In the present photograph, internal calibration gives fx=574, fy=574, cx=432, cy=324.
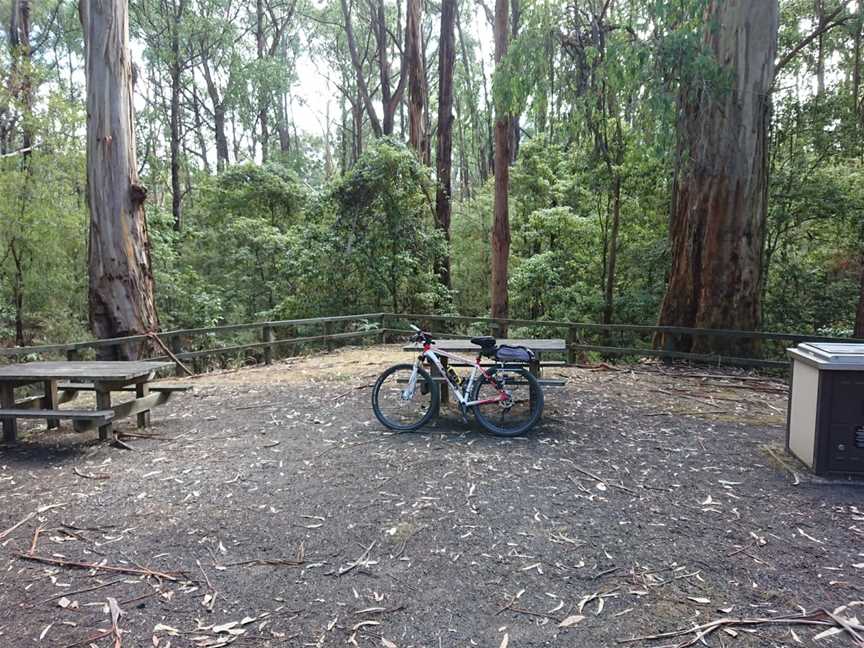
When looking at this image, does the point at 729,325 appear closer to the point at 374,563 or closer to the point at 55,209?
the point at 374,563

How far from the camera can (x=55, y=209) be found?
13422 mm

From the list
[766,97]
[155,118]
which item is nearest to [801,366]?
[766,97]

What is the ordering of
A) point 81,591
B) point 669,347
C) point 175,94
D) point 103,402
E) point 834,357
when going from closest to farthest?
point 81,591, point 834,357, point 103,402, point 669,347, point 175,94

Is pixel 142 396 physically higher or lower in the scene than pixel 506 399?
lower

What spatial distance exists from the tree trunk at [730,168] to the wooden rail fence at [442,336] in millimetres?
532

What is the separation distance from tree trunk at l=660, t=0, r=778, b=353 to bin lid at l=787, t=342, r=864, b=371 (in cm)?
444

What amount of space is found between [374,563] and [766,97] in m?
8.57

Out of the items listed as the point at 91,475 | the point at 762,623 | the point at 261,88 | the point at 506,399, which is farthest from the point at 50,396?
the point at 261,88

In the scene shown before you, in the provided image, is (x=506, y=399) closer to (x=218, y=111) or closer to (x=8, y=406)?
(x=8, y=406)

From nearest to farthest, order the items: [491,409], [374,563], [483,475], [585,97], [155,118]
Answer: [374,563]
[483,475]
[491,409]
[585,97]
[155,118]

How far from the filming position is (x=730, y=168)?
8.43 metres

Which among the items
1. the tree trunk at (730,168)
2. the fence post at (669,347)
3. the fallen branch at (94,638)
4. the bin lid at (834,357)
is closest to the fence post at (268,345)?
the fence post at (669,347)

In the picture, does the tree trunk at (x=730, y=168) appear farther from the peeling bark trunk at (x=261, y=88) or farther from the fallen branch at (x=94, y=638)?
the peeling bark trunk at (x=261, y=88)

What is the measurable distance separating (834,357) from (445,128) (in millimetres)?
13307
